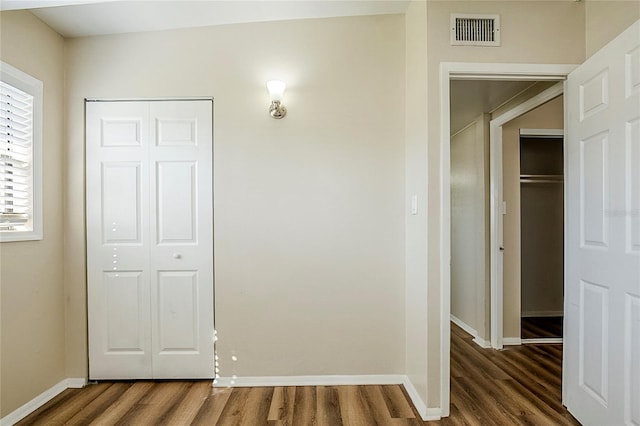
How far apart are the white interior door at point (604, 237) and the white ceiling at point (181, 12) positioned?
1.39 metres

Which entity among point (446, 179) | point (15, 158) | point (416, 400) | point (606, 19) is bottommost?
point (416, 400)

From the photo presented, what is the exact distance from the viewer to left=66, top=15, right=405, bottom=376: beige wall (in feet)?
9.13

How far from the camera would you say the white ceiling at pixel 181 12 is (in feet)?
8.19

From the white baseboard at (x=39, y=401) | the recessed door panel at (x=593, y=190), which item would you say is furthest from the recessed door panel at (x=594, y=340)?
the white baseboard at (x=39, y=401)

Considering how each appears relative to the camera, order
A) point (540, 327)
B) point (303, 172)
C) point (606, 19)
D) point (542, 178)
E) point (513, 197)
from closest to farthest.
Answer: point (606, 19) → point (303, 172) → point (513, 197) → point (540, 327) → point (542, 178)

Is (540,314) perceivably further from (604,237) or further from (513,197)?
(604,237)

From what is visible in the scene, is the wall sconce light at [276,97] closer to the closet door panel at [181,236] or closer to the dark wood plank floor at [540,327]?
the closet door panel at [181,236]

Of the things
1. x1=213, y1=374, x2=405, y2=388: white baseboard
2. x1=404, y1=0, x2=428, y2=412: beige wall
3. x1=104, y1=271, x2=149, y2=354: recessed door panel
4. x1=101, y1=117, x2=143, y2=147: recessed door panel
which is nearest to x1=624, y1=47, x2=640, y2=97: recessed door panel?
x1=404, y1=0, x2=428, y2=412: beige wall

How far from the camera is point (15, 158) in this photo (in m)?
2.41

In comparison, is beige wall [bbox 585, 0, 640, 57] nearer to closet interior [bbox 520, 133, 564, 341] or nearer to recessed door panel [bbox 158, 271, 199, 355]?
closet interior [bbox 520, 133, 564, 341]

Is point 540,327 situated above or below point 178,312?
below

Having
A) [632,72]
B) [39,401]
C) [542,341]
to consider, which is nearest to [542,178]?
[542,341]

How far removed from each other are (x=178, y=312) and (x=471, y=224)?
3.07 meters

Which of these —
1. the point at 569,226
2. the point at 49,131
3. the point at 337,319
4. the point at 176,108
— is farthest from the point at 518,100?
the point at 49,131
